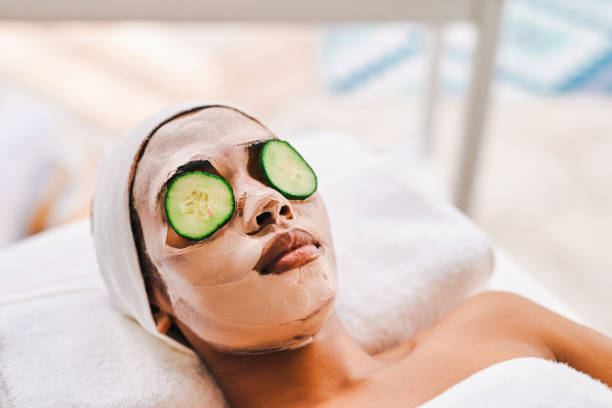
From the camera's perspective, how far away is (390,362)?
0.74m

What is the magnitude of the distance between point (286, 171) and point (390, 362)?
0.31 metres

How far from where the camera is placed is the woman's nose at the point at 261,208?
Result: 60 centimetres

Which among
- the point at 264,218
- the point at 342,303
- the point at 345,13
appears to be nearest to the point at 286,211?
the point at 264,218

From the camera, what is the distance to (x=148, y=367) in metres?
0.70

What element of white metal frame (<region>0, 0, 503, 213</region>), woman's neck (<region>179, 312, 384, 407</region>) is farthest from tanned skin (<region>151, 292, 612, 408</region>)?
white metal frame (<region>0, 0, 503, 213</region>)

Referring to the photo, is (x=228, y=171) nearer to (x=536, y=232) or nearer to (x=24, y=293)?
(x=24, y=293)

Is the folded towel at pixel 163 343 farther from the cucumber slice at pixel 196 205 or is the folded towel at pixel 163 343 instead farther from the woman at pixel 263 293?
the cucumber slice at pixel 196 205

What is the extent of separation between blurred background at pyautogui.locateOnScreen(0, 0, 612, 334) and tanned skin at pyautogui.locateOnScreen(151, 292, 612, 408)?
714 mm

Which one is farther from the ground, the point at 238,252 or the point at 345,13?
the point at 345,13

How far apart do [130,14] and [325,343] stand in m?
0.76

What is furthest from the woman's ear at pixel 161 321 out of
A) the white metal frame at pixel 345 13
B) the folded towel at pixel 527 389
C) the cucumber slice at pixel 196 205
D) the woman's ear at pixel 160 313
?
the white metal frame at pixel 345 13

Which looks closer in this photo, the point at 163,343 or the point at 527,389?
the point at 527,389

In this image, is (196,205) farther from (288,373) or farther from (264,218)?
(288,373)

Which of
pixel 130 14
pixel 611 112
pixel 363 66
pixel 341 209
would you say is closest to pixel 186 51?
pixel 130 14
